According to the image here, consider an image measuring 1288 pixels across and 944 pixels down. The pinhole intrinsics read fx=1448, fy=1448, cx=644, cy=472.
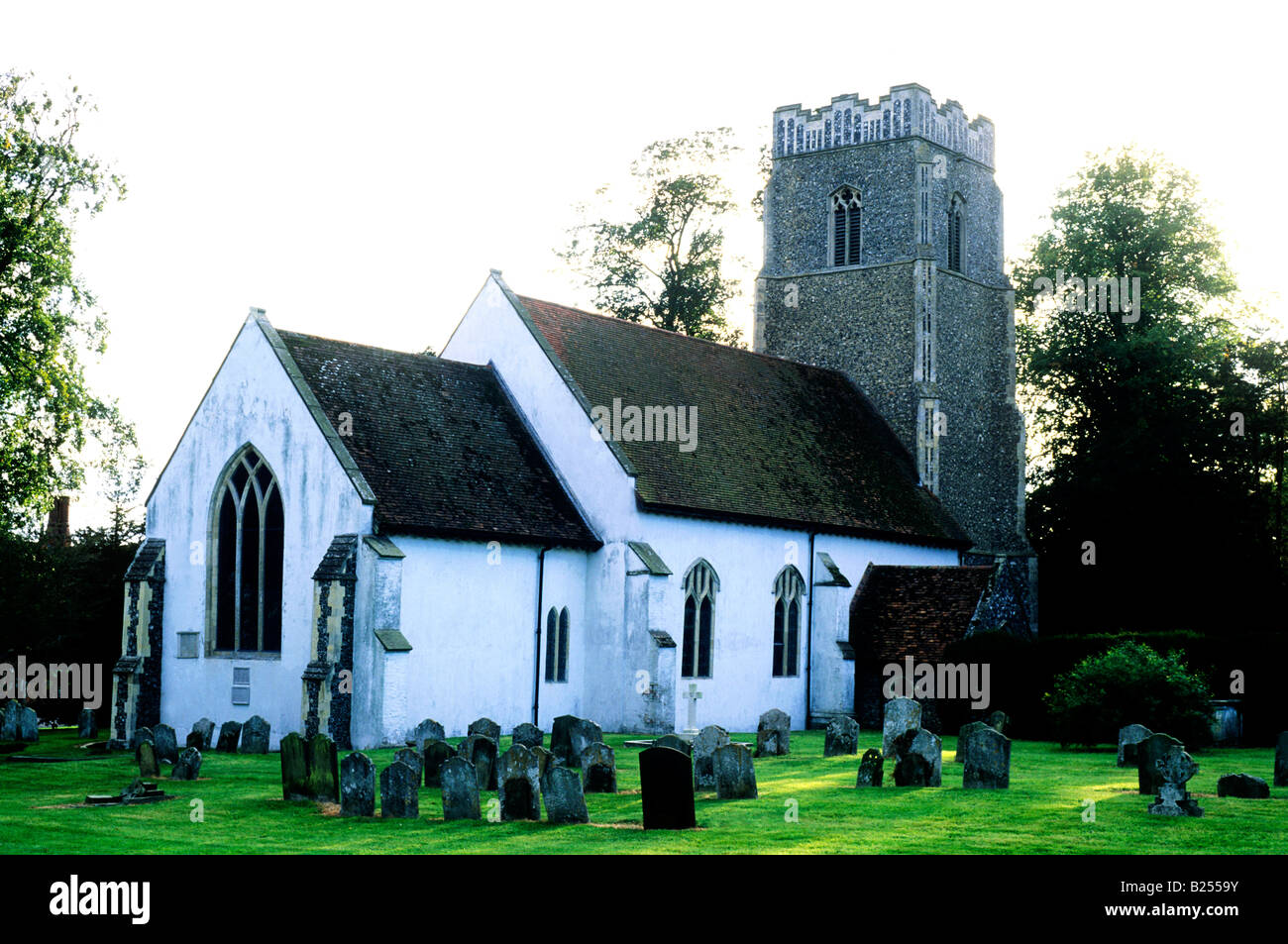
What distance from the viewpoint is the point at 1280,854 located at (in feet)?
45.3

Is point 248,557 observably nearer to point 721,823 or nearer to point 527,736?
point 527,736

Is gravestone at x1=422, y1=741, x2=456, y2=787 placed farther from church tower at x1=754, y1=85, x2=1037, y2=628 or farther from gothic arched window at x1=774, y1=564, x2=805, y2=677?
church tower at x1=754, y1=85, x2=1037, y2=628

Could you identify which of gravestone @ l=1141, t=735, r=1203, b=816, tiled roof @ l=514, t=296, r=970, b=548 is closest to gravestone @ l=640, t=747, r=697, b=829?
gravestone @ l=1141, t=735, r=1203, b=816

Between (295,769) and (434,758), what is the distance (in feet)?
7.96

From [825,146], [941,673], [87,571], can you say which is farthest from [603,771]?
[825,146]

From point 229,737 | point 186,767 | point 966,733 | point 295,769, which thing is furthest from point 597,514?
point 295,769

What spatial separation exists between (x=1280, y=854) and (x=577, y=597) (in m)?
19.4

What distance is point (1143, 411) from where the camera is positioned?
46781 mm

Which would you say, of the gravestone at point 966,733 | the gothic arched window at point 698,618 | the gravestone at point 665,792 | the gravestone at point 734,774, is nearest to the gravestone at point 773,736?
the gravestone at point 966,733

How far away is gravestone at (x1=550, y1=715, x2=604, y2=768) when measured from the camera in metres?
22.0

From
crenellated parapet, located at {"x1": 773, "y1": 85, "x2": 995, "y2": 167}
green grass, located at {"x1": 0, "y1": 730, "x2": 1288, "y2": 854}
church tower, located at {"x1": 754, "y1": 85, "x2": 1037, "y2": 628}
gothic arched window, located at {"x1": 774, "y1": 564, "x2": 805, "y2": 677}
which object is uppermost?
crenellated parapet, located at {"x1": 773, "y1": 85, "x2": 995, "y2": 167}

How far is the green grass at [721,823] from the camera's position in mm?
14312

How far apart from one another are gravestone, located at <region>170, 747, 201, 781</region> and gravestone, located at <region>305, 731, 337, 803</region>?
3613 millimetres
